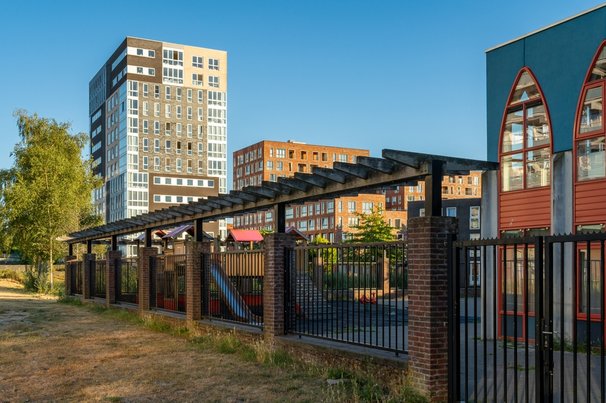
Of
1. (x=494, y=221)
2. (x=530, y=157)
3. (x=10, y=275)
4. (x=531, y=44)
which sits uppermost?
(x=531, y=44)

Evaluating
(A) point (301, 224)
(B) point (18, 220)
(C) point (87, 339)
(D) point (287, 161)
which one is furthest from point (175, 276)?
(D) point (287, 161)

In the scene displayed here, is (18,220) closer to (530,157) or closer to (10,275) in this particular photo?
(10,275)

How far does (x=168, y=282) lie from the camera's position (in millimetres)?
20438

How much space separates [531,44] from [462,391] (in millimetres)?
9341

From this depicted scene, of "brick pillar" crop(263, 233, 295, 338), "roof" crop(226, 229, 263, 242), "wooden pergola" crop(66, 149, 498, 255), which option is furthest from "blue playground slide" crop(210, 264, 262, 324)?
"roof" crop(226, 229, 263, 242)

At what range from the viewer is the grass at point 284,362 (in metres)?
9.11

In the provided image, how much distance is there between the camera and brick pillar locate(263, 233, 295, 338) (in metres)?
13.1

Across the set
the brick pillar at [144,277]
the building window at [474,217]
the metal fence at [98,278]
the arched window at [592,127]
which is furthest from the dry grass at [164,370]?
the building window at [474,217]

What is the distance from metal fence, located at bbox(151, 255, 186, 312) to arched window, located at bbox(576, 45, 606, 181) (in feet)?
36.1

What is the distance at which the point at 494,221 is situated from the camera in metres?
15.5

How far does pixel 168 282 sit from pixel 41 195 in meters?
25.2

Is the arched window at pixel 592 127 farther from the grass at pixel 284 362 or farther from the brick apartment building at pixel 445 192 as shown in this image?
the brick apartment building at pixel 445 192

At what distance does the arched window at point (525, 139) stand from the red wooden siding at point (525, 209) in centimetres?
19

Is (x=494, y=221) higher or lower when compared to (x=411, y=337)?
higher
